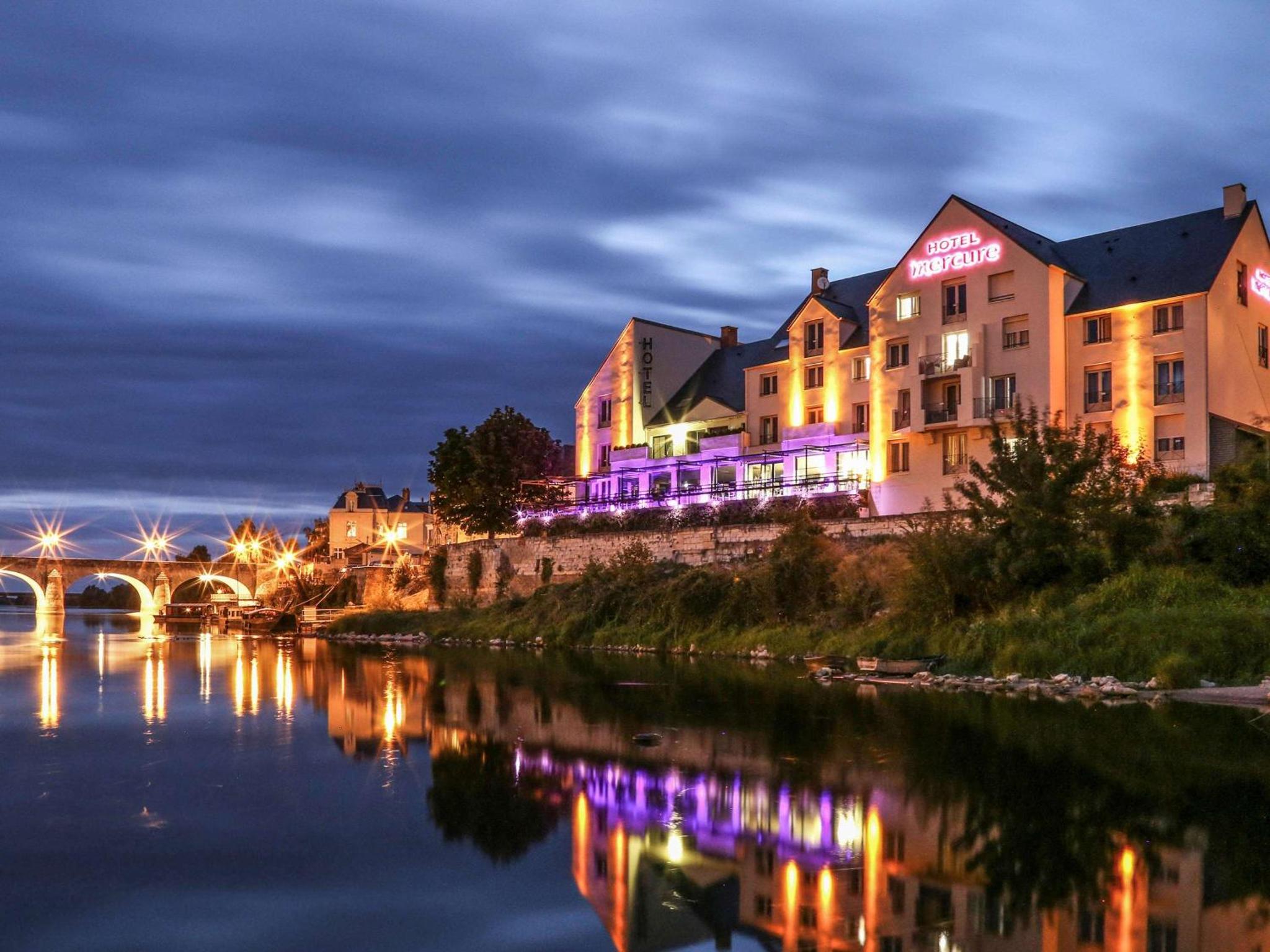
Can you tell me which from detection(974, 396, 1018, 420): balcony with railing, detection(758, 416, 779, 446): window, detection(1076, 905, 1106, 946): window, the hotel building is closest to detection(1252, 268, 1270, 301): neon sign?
the hotel building

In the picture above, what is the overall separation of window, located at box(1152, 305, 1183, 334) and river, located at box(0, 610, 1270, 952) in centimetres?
2189

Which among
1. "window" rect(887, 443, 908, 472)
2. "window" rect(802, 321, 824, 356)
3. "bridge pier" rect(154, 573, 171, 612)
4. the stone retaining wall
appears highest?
"window" rect(802, 321, 824, 356)

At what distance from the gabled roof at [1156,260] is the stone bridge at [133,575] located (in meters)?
79.6

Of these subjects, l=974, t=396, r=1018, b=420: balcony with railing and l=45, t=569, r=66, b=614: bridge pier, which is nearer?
l=974, t=396, r=1018, b=420: balcony with railing

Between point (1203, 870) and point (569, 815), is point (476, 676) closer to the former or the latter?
point (569, 815)

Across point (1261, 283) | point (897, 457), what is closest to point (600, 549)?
point (897, 457)

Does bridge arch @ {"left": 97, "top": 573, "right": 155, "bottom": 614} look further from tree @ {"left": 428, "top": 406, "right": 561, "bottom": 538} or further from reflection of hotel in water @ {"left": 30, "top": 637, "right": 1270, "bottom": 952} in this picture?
reflection of hotel in water @ {"left": 30, "top": 637, "right": 1270, "bottom": 952}

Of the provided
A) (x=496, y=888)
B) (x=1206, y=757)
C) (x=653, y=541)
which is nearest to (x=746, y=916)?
(x=496, y=888)

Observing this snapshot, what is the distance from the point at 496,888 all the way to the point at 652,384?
5208 cm

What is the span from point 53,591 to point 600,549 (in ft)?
237

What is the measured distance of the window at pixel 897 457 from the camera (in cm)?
4584

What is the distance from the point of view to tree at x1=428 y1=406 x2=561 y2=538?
60.7 meters

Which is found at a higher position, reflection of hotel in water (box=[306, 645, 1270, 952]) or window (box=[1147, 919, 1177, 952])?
window (box=[1147, 919, 1177, 952])

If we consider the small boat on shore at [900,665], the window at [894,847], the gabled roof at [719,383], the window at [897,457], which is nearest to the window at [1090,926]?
the window at [894,847]
